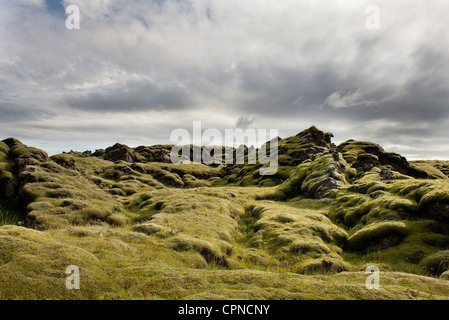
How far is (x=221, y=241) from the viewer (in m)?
28.5

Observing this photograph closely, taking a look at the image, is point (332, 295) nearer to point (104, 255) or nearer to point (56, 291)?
point (56, 291)

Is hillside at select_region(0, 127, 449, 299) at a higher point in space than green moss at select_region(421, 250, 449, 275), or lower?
higher

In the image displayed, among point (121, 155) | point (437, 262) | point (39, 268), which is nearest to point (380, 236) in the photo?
point (437, 262)

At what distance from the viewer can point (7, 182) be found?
4531cm

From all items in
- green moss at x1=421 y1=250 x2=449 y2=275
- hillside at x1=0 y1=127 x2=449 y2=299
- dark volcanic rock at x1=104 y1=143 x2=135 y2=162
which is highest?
dark volcanic rock at x1=104 y1=143 x2=135 y2=162

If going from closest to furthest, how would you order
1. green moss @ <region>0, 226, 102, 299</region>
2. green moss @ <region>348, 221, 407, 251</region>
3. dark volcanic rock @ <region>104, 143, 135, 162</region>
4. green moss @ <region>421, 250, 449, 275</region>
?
green moss @ <region>0, 226, 102, 299</region>
green moss @ <region>421, 250, 449, 275</region>
green moss @ <region>348, 221, 407, 251</region>
dark volcanic rock @ <region>104, 143, 135, 162</region>

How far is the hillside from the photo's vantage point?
13.4 meters

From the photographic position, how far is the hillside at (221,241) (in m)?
13.4

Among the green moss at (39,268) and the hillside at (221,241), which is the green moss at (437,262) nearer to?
the hillside at (221,241)

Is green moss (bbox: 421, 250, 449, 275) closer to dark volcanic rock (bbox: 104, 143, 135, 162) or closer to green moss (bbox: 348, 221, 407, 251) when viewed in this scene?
green moss (bbox: 348, 221, 407, 251)

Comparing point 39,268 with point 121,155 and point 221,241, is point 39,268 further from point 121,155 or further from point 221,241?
point 121,155

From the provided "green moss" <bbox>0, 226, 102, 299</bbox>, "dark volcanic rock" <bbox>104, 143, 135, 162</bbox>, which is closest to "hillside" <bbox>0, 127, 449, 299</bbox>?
"green moss" <bbox>0, 226, 102, 299</bbox>

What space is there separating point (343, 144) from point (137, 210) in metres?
139
